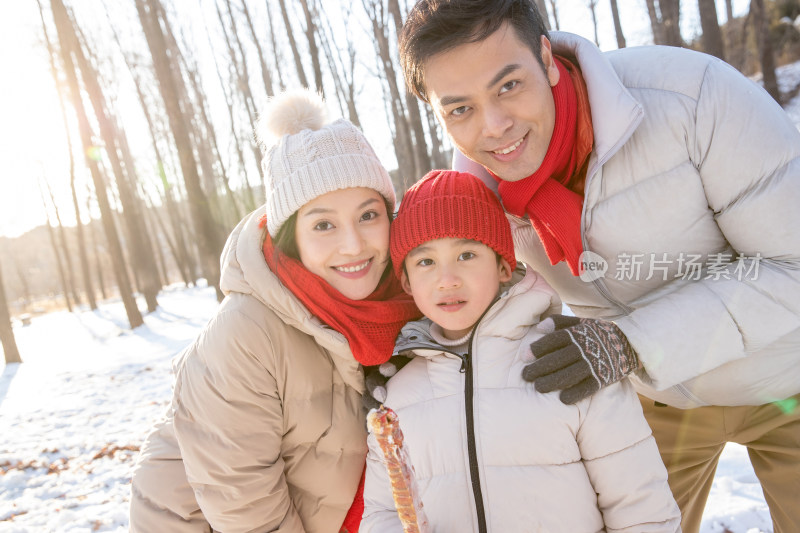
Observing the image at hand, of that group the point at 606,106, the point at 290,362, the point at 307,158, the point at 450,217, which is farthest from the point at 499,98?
the point at 290,362

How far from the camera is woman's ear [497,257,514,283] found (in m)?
2.09

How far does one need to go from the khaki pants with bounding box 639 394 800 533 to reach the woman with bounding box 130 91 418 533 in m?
1.35

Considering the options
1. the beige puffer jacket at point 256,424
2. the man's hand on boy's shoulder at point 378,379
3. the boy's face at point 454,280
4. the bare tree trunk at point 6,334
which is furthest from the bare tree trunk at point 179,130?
the boy's face at point 454,280

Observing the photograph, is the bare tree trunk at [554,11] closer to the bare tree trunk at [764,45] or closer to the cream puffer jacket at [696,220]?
the bare tree trunk at [764,45]

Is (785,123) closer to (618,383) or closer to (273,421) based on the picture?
(618,383)

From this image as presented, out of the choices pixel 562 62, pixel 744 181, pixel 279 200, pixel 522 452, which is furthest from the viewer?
pixel 562 62

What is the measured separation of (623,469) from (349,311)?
1.11 metres

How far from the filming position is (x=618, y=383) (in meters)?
1.76

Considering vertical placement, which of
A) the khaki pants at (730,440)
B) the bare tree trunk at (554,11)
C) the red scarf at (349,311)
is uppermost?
the bare tree trunk at (554,11)

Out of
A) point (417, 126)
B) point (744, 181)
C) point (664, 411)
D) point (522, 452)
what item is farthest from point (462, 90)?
point (417, 126)

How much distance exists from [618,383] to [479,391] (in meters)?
0.48

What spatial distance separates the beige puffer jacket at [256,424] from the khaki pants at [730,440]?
143 cm

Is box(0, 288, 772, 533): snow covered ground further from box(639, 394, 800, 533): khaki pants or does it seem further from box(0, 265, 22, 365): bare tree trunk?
box(639, 394, 800, 533): khaki pants

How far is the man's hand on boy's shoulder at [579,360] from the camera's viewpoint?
165 centimetres
